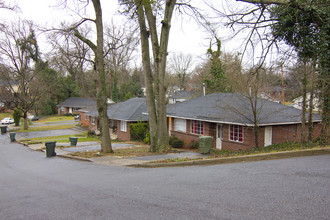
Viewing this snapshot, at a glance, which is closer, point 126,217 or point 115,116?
point 126,217

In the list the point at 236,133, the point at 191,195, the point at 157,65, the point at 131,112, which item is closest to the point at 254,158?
the point at 191,195

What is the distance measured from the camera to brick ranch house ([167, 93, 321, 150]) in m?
18.4

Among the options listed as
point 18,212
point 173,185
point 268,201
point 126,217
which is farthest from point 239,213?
point 18,212

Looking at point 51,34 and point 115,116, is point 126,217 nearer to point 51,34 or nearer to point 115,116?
point 51,34

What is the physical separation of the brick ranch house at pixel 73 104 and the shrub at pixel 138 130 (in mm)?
40564

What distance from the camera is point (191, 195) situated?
20.9ft

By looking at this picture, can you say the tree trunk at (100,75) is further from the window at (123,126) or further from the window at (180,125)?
the window at (123,126)

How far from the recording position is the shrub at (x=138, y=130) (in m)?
28.8

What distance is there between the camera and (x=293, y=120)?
740 inches

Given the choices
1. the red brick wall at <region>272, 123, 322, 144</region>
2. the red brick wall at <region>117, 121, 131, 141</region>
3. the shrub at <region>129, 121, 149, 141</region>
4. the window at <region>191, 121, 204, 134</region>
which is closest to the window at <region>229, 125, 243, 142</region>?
the red brick wall at <region>272, 123, 322, 144</region>

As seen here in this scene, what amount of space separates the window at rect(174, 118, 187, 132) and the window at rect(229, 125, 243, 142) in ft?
17.7

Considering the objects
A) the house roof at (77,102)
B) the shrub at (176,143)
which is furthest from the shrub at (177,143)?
the house roof at (77,102)

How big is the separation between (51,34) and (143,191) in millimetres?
13009

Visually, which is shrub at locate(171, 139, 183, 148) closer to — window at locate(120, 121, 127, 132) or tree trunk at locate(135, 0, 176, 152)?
tree trunk at locate(135, 0, 176, 152)
